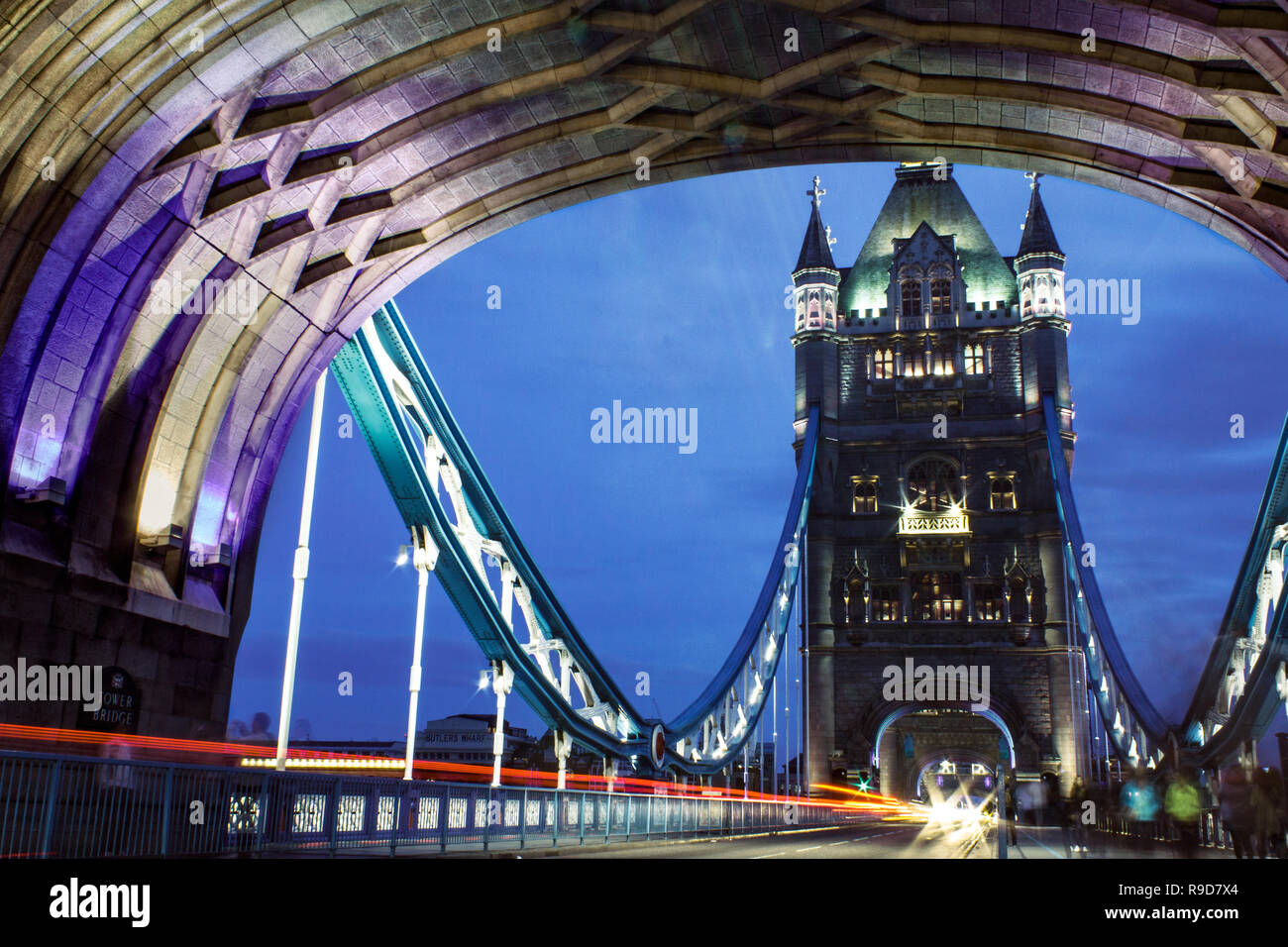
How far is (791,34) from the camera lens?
17.4 metres

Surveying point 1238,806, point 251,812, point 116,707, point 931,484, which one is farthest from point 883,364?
point 251,812

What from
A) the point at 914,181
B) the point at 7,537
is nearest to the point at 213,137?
the point at 7,537

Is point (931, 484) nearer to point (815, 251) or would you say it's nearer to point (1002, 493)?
point (1002, 493)

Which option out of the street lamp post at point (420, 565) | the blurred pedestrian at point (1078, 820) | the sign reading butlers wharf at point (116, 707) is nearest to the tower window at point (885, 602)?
the blurred pedestrian at point (1078, 820)

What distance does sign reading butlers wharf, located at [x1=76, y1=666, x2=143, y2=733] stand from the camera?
1541cm

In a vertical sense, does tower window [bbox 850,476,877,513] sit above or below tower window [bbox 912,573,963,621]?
above

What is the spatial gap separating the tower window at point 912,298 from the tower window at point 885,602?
1368 centimetres

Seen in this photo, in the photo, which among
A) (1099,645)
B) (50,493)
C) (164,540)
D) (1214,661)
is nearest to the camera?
(50,493)

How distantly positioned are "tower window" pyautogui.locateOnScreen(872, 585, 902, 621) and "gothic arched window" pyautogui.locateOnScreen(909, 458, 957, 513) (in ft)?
13.1

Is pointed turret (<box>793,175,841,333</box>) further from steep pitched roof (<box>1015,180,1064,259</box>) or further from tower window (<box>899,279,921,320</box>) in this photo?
steep pitched roof (<box>1015,180,1064,259</box>)

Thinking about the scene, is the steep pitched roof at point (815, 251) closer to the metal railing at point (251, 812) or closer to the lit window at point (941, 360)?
the lit window at point (941, 360)

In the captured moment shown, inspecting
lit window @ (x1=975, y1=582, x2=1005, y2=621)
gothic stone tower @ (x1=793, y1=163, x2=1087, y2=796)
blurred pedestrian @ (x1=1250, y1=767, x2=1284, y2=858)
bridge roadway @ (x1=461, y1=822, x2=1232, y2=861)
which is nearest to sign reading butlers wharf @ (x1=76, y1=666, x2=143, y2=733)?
bridge roadway @ (x1=461, y1=822, x2=1232, y2=861)

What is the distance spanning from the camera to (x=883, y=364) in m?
58.6

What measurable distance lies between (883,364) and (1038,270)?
342 inches
